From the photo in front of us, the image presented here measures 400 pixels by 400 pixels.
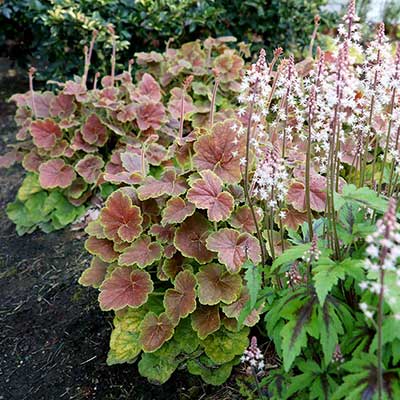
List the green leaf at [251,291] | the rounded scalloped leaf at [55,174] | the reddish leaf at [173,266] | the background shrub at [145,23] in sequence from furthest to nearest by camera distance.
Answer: the background shrub at [145,23] → the rounded scalloped leaf at [55,174] → the reddish leaf at [173,266] → the green leaf at [251,291]

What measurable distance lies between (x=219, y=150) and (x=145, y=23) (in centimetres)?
238

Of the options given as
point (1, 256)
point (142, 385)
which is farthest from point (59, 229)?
point (142, 385)

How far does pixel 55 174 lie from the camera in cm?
368

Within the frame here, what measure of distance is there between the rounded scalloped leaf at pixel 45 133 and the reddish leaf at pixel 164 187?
4.43 ft

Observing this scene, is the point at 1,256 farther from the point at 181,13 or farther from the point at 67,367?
the point at 181,13

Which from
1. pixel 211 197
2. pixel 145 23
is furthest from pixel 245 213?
pixel 145 23

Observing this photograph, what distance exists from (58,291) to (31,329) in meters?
0.30

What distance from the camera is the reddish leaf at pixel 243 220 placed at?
249 centimetres

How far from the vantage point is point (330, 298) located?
1.59 metres

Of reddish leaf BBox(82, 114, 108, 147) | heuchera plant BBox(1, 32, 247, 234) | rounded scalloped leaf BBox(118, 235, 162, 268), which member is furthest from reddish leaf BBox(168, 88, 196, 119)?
rounded scalloped leaf BBox(118, 235, 162, 268)

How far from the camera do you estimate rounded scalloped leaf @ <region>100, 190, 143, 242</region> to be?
8.38 feet

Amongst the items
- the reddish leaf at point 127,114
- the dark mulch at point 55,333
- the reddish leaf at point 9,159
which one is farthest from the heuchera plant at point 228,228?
the reddish leaf at point 9,159

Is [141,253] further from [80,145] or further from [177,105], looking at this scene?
[177,105]

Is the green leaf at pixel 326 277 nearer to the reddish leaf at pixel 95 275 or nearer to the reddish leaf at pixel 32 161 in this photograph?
the reddish leaf at pixel 95 275
